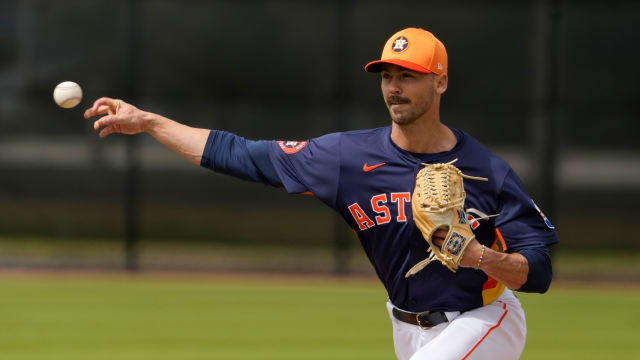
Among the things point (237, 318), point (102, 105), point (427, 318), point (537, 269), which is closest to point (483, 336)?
point (427, 318)

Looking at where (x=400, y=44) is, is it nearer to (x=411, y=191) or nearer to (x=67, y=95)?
(x=411, y=191)

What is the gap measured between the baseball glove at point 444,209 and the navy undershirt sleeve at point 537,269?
0.37 meters

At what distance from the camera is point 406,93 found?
4.51 metres

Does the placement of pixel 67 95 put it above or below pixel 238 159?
above

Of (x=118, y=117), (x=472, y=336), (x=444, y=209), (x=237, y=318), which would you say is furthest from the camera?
(x=237, y=318)

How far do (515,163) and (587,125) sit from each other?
1193mm

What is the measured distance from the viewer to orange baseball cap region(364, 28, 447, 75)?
A: 4.44 meters

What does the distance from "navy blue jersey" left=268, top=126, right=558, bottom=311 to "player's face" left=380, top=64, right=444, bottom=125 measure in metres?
0.23

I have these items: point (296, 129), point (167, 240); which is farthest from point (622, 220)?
point (167, 240)

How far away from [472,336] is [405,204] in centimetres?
70

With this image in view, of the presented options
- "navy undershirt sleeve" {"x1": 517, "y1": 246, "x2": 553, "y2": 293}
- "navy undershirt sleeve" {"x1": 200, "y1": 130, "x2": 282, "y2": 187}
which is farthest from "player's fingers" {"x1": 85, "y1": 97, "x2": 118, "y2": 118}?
"navy undershirt sleeve" {"x1": 517, "y1": 246, "x2": 553, "y2": 293}

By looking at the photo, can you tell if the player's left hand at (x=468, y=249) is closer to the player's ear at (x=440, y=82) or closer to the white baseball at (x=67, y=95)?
the player's ear at (x=440, y=82)

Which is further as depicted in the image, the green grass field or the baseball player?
the green grass field

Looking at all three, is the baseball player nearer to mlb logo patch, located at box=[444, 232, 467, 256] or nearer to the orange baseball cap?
the orange baseball cap
